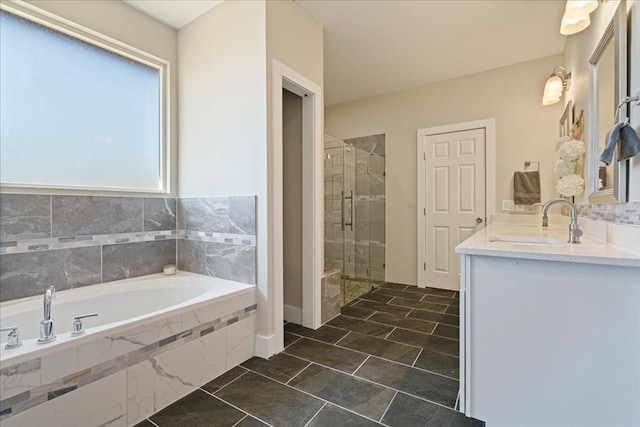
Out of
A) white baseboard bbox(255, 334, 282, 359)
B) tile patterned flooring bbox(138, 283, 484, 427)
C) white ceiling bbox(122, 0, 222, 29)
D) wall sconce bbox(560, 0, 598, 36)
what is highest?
white ceiling bbox(122, 0, 222, 29)

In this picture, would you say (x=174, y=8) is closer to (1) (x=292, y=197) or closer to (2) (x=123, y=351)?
(1) (x=292, y=197)

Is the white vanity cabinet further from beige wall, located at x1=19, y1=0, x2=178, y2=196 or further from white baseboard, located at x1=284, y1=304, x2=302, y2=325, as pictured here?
beige wall, located at x1=19, y1=0, x2=178, y2=196

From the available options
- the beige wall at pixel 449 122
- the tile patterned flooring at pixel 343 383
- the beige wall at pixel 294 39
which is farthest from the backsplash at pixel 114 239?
the beige wall at pixel 449 122

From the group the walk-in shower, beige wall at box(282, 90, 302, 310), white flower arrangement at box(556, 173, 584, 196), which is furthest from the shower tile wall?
white flower arrangement at box(556, 173, 584, 196)

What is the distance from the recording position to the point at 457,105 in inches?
141

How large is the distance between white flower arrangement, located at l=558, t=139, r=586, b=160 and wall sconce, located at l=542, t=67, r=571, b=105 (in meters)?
0.91

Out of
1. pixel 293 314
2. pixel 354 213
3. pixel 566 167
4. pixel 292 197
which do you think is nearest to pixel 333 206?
pixel 354 213

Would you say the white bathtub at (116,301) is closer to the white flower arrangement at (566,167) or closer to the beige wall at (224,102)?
the beige wall at (224,102)

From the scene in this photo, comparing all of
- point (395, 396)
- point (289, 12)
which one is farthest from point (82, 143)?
point (395, 396)

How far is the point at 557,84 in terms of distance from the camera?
107 inches

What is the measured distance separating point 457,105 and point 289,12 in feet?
7.74

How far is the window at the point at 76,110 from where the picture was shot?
1.90 meters

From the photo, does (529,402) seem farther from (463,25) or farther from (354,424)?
(463,25)

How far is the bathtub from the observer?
3.79ft
